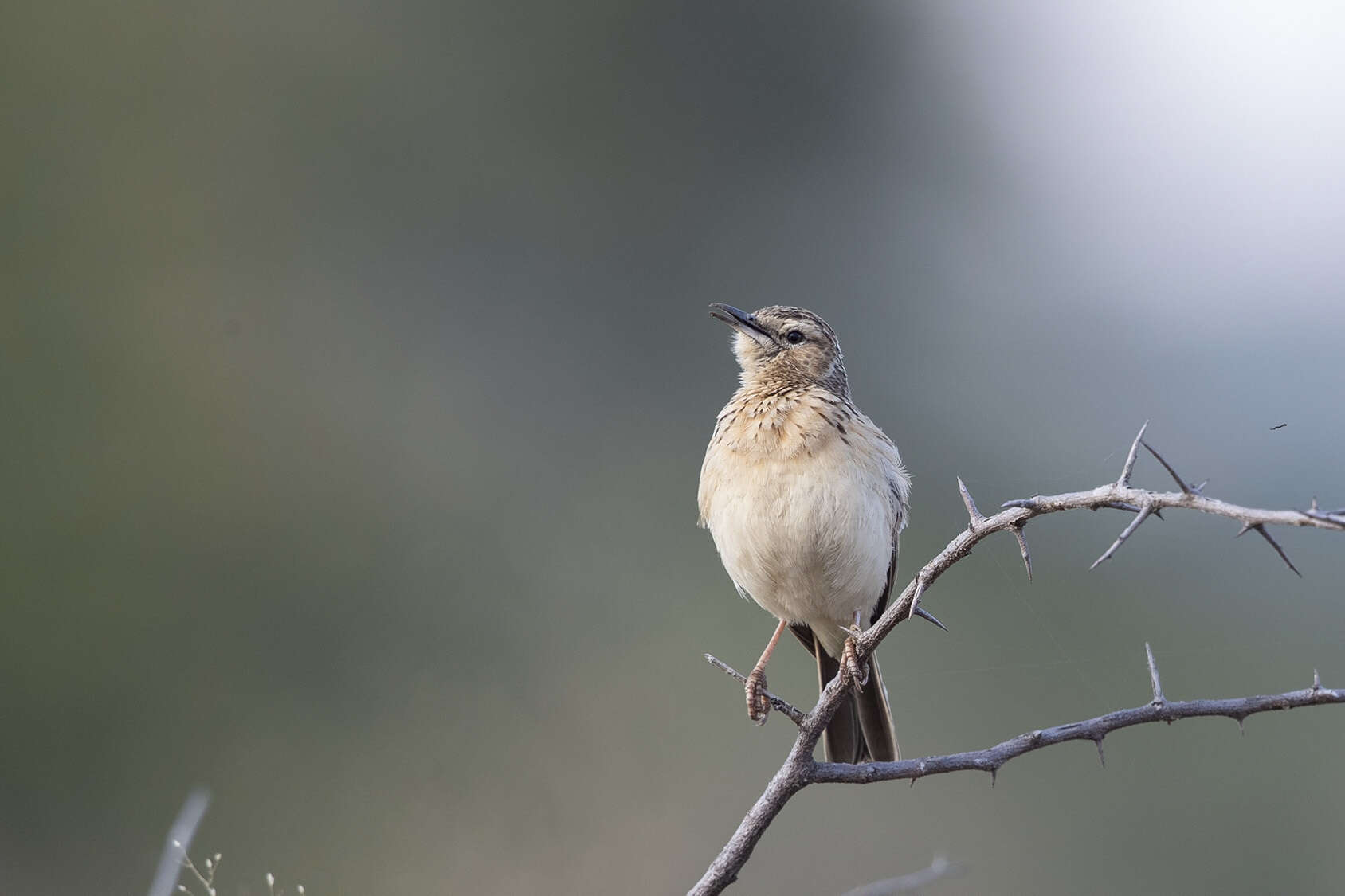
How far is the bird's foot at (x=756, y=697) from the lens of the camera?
4277 millimetres

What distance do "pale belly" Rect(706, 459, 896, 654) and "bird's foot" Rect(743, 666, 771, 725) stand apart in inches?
14.1

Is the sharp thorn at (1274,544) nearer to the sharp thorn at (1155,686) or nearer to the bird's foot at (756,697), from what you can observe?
the sharp thorn at (1155,686)

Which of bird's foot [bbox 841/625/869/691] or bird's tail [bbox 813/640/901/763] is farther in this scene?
bird's tail [bbox 813/640/901/763]

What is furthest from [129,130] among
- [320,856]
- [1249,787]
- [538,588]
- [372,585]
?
[1249,787]

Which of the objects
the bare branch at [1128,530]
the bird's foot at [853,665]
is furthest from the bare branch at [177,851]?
the bare branch at [1128,530]

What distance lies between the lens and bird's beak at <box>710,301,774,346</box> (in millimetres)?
5195

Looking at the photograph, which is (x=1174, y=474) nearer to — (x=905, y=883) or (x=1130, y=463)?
(x=1130, y=463)

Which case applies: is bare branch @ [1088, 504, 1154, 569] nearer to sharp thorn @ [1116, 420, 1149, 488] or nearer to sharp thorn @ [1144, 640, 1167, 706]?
sharp thorn @ [1116, 420, 1149, 488]

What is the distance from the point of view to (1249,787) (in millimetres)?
10117

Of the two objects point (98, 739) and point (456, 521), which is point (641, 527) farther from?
point (98, 739)

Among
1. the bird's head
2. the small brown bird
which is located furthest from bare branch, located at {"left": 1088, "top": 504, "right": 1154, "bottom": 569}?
the bird's head

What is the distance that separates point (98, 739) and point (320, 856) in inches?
182

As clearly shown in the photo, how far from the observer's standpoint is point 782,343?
206 inches

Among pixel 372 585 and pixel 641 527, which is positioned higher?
pixel 641 527
